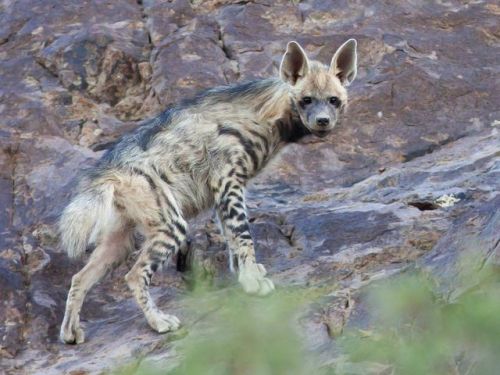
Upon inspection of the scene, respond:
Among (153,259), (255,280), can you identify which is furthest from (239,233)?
(153,259)

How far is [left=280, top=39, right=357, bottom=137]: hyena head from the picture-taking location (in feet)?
24.1

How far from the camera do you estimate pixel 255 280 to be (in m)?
6.61

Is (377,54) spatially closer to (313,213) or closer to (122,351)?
(313,213)

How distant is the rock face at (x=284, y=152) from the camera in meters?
6.55

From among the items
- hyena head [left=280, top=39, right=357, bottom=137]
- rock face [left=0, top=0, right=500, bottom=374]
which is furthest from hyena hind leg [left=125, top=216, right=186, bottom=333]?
hyena head [left=280, top=39, right=357, bottom=137]

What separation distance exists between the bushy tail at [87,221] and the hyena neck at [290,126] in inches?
54.4

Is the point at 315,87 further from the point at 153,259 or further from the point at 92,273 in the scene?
the point at 92,273

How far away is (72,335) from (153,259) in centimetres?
71

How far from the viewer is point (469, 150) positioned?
27.5 ft

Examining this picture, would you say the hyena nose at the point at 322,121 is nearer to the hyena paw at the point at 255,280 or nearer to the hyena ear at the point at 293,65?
the hyena ear at the point at 293,65

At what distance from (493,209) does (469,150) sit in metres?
2.45

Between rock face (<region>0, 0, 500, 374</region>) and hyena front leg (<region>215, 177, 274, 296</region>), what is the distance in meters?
0.23

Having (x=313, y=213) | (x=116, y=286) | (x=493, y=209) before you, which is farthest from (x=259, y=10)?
(x=493, y=209)

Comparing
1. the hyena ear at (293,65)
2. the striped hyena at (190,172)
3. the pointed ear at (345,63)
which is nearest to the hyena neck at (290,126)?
the striped hyena at (190,172)
